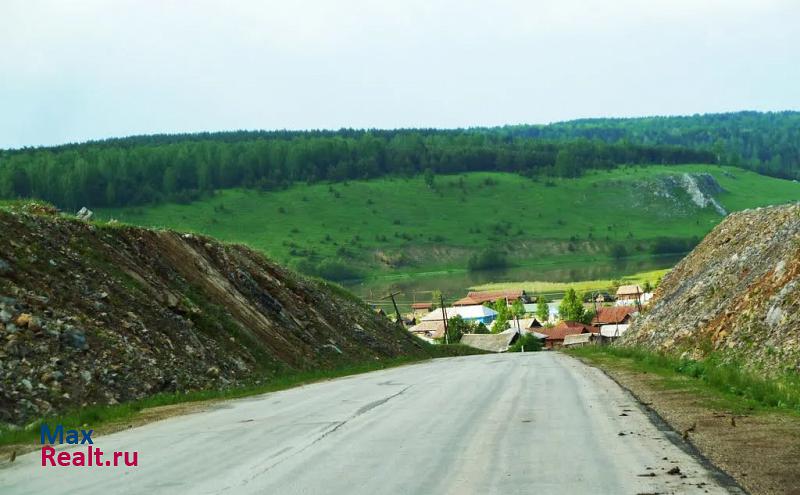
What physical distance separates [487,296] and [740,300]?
140 m

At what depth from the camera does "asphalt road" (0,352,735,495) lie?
1130 centimetres

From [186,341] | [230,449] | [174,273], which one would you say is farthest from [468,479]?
[174,273]

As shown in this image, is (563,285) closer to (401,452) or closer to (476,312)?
(476,312)

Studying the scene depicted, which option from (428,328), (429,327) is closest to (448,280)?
(429,327)

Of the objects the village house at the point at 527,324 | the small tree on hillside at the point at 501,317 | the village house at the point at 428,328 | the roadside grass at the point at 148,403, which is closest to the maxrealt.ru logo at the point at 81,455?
the roadside grass at the point at 148,403

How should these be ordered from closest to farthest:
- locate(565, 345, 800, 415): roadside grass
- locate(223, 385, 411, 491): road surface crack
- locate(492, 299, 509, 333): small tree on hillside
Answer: locate(223, 385, 411, 491): road surface crack, locate(565, 345, 800, 415): roadside grass, locate(492, 299, 509, 333): small tree on hillside

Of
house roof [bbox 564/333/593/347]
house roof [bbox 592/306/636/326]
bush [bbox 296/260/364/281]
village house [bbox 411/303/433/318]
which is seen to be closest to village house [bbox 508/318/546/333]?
house roof [bbox 592/306/636/326]

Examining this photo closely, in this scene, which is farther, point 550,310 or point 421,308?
point 421,308

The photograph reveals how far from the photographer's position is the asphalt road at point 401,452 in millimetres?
11297

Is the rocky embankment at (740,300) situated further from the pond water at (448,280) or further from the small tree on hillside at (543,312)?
the pond water at (448,280)

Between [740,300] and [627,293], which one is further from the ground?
[740,300]

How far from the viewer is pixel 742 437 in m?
14.6

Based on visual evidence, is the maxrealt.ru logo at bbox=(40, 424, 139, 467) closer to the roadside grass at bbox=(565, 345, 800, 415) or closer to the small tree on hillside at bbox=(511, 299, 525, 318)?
the roadside grass at bbox=(565, 345, 800, 415)

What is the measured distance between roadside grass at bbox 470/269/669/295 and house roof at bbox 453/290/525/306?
438 cm
